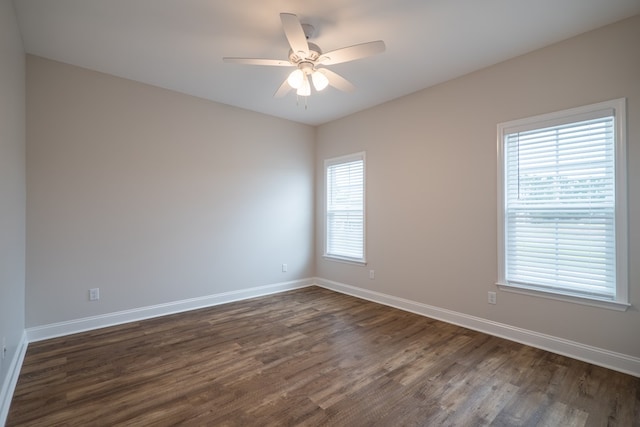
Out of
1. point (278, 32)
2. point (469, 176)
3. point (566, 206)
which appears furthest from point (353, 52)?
point (566, 206)

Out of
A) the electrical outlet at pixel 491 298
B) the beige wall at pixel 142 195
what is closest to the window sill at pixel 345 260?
the beige wall at pixel 142 195

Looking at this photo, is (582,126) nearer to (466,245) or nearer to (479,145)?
(479,145)

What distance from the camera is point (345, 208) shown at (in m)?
4.84

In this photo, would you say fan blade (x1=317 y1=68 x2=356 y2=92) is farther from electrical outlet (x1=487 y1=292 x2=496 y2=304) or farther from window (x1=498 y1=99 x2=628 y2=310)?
electrical outlet (x1=487 y1=292 x2=496 y2=304)

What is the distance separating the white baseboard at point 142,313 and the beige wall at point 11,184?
29 centimetres

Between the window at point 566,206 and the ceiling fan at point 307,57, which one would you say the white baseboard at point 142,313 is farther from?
the window at point 566,206

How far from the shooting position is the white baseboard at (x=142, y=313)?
299 cm

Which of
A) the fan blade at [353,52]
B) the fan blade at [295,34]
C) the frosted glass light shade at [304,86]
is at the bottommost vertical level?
the frosted glass light shade at [304,86]

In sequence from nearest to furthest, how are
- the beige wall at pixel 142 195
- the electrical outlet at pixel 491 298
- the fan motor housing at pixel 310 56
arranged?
the fan motor housing at pixel 310 56 < the beige wall at pixel 142 195 < the electrical outlet at pixel 491 298

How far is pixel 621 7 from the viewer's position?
224 centimetres

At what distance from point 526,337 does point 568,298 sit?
54cm

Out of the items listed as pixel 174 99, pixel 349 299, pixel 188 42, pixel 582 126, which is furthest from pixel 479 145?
pixel 174 99

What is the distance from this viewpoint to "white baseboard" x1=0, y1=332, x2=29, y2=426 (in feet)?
6.02

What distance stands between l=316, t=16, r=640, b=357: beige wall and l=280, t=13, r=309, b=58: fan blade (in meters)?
2.01
